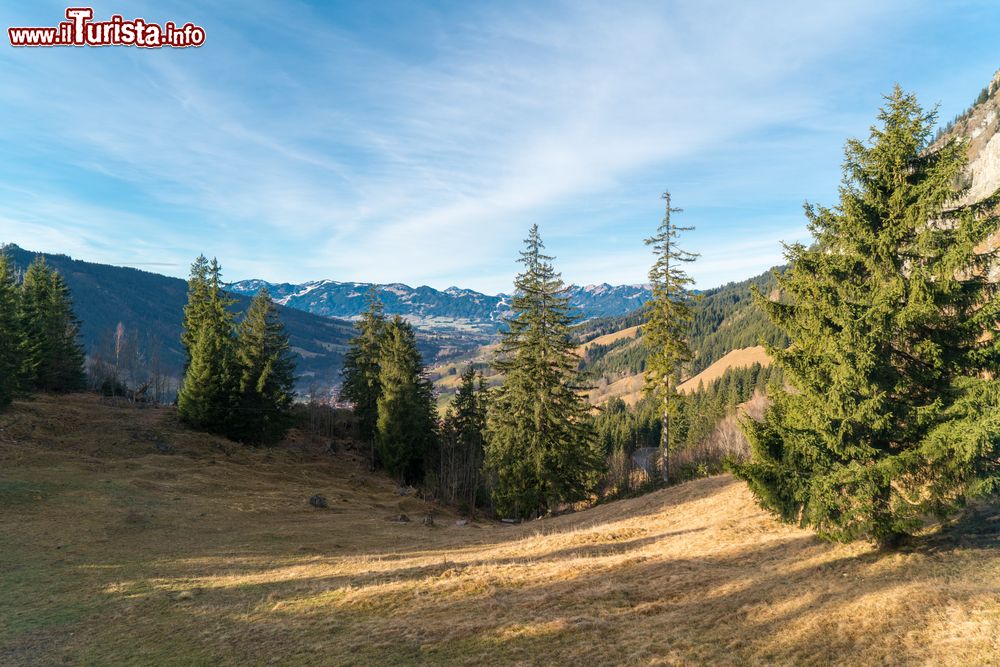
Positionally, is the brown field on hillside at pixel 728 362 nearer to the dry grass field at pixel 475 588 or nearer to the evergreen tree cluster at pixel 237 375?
the evergreen tree cluster at pixel 237 375

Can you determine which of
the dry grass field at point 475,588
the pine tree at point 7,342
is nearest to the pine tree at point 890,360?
the dry grass field at point 475,588

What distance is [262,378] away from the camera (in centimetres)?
4481

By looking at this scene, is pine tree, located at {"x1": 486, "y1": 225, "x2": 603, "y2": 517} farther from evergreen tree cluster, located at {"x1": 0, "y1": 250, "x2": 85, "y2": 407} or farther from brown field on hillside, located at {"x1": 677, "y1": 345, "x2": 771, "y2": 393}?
brown field on hillside, located at {"x1": 677, "y1": 345, "x2": 771, "y2": 393}

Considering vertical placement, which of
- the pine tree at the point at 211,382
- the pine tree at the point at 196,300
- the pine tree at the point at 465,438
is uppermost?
the pine tree at the point at 196,300

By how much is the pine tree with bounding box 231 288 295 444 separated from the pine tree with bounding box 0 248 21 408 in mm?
15256

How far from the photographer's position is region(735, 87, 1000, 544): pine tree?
35.7 ft

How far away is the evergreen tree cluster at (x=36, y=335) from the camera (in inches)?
1377

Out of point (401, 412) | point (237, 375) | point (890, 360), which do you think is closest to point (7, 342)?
point (237, 375)

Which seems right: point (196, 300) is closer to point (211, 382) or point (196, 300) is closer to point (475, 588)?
point (211, 382)

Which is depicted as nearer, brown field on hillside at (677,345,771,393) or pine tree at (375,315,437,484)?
pine tree at (375,315,437,484)

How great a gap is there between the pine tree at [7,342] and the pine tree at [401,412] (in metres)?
26.8

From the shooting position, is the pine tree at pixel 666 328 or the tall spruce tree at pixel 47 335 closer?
the pine tree at pixel 666 328

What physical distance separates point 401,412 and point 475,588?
3324 cm

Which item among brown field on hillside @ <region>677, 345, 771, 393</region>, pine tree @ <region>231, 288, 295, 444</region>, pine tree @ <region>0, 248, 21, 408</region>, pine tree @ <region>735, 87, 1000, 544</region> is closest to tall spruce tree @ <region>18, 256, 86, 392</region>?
pine tree @ <region>0, 248, 21, 408</region>
